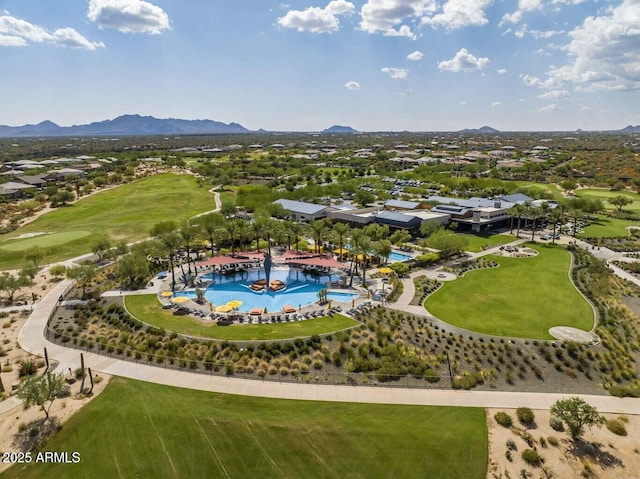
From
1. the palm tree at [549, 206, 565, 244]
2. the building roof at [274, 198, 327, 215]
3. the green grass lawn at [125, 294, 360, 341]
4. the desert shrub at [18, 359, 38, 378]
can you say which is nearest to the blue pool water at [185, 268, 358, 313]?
the green grass lawn at [125, 294, 360, 341]

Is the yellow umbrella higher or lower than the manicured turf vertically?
higher

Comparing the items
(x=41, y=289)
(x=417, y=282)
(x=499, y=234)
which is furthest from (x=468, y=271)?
(x=41, y=289)

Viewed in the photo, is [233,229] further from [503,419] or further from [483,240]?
[483,240]

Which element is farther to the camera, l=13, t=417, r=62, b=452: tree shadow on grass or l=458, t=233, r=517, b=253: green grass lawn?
Result: l=458, t=233, r=517, b=253: green grass lawn

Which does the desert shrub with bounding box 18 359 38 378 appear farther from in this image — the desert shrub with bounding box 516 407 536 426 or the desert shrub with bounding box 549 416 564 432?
the desert shrub with bounding box 549 416 564 432

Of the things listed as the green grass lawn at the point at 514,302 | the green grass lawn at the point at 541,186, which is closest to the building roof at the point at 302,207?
the green grass lawn at the point at 514,302

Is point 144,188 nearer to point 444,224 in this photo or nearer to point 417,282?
point 444,224
